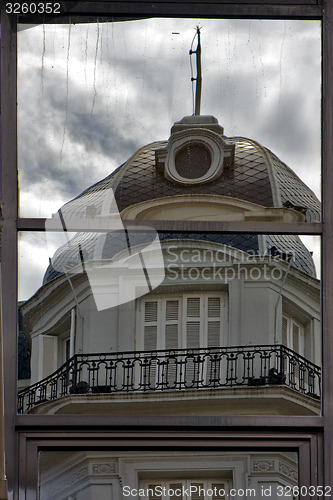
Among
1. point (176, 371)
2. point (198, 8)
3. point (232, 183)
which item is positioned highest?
point (198, 8)

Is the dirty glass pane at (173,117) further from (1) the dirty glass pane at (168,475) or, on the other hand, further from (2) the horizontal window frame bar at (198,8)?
(1) the dirty glass pane at (168,475)

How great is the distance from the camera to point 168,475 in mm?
5598

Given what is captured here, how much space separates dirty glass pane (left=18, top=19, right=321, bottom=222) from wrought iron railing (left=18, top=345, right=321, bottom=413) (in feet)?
2.54

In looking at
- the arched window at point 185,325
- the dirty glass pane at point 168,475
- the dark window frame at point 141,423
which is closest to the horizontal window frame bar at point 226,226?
the dark window frame at point 141,423

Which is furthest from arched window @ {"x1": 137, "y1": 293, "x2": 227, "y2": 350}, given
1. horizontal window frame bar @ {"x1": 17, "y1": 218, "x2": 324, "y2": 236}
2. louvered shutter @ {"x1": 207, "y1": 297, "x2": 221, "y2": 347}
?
horizontal window frame bar @ {"x1": 17, "y1": 218, "x2": 324, "y2": 236}

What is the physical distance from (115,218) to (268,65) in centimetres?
121

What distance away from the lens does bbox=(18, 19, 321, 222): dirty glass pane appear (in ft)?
20.1

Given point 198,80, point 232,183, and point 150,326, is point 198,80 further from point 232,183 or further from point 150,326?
point 150,326

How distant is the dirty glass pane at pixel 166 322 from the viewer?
18.7 ft

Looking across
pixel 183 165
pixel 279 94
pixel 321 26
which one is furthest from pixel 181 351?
pixel 321 26

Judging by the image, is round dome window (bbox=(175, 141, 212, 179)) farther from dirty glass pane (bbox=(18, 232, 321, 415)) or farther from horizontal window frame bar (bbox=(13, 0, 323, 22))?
horizontal window frame bar (bbox=(13, 0, 323, 22))

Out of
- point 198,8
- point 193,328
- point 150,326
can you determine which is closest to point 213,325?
point 193,328

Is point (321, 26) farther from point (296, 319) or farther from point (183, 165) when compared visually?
point (296, 319)

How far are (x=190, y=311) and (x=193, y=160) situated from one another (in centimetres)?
89
